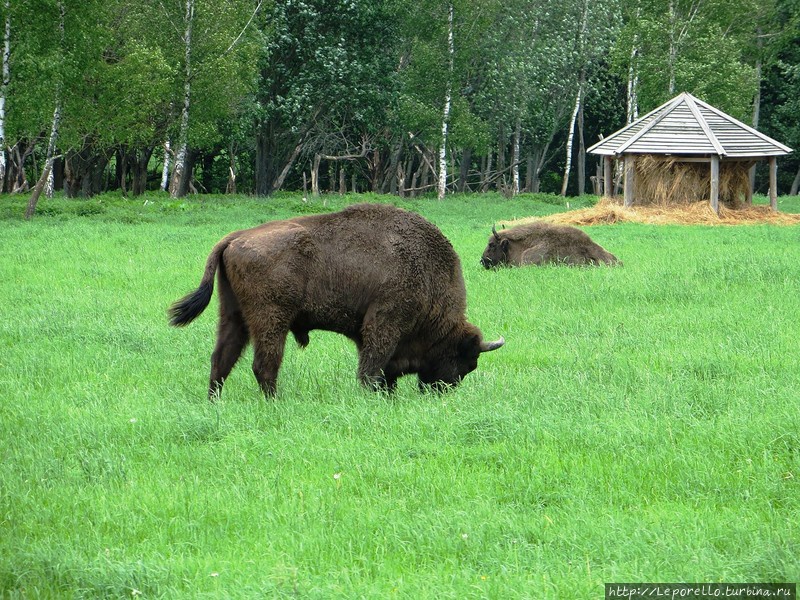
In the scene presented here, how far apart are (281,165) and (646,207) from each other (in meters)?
21.7

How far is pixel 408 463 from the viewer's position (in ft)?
21.4

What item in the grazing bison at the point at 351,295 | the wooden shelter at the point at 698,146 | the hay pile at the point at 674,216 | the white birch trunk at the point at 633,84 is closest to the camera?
the grazing bison at the point at 351,295

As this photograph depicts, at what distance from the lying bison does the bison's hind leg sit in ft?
30.3

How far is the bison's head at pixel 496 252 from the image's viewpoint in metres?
17.9

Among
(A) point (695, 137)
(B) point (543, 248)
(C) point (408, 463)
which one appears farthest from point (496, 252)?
(A) point (695, 137)

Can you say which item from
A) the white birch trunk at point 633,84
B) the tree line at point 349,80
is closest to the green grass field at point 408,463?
the tree line at point 349,80

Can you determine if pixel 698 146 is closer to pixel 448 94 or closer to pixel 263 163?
pixel 448 94

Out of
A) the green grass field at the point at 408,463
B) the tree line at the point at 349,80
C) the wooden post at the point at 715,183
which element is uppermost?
the tree line at the point at 349,80

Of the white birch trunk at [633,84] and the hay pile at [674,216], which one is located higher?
the white birch trunk at [633,84]

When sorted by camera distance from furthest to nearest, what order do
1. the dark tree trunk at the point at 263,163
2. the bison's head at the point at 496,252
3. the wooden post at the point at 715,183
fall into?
the dark tree trunk at the point at 263,163
the wooden post at the point at 715,183
the bison's head at the point at 496,252

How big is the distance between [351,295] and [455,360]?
1244mm

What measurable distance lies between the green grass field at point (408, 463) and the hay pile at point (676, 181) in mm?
17775

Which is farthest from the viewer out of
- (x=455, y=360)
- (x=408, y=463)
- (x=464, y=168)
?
(x=464, y=168)

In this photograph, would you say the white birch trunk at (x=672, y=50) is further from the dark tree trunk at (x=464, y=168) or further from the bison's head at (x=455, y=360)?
the bison's head at (x=455, y=360)
